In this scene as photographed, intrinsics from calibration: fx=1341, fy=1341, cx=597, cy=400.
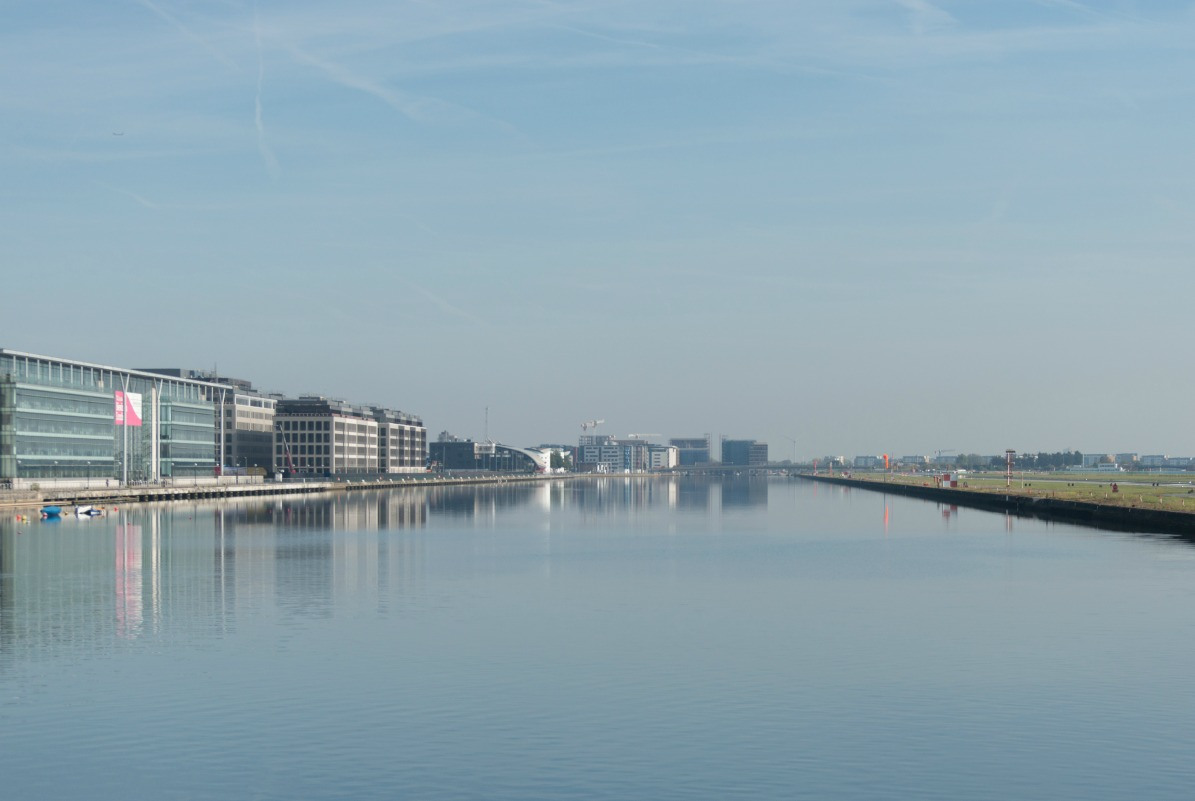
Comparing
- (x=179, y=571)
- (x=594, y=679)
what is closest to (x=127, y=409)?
(x=179, y=571)

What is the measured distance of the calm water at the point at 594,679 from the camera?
2684 centimetres

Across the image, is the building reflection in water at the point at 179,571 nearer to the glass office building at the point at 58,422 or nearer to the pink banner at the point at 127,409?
the glass office building at the point at 58,422

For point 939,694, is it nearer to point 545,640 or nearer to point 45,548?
point 545,640

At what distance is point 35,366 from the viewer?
181 m

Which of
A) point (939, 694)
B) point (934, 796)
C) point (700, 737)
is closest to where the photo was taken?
point (934, 796)

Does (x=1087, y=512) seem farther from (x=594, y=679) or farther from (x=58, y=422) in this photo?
(x=58, y=422)

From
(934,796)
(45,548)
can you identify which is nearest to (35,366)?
(45,548)

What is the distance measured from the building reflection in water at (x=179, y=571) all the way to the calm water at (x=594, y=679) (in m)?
0.34

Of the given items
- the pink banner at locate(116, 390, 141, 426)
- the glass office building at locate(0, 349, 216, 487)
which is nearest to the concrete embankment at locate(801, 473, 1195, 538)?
the pink banner at locate(116, 390, 141, 426)

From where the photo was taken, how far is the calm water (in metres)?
26.8

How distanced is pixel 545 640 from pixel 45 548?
52845 mm

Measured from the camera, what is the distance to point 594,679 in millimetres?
37375

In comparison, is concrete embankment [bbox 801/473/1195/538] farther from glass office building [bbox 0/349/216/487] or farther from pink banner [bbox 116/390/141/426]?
glass office building [bbox 0/349/216/487]

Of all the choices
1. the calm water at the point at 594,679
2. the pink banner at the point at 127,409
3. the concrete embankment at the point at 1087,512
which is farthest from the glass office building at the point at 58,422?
the concrete embankment at the point at 1087,512
